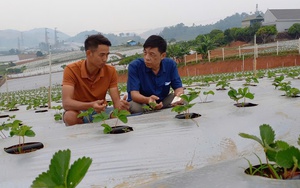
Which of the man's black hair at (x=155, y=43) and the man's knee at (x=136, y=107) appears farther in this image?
the man's knee at (x=136, y=107)

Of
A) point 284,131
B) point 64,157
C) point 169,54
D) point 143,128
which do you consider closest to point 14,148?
point 143,128

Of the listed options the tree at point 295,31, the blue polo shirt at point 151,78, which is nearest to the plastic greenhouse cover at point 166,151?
the blue polo shirt at point 151,78

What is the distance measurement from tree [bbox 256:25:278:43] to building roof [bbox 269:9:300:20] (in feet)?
47.1

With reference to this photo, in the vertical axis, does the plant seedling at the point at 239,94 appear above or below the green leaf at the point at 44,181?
above

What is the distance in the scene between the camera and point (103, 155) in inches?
61.7

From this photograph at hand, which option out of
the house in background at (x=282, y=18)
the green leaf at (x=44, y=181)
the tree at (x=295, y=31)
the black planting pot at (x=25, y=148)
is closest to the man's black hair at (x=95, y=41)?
the black planting pot at (x=25, y=148)

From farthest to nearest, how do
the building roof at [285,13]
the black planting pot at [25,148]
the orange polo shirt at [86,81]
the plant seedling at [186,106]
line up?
the building roof at [285,13], the orange polo shirt at [86,81], the plant seedling at [186,106], the black planting pot at [25,148]

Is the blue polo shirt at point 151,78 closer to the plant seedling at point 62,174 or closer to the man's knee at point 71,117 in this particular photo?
the man's knee at point 71,117

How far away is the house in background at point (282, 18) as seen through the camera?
41531 millimetres

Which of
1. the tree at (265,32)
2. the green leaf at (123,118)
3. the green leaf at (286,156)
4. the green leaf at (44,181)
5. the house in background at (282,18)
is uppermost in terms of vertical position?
the house in background at (282,18)

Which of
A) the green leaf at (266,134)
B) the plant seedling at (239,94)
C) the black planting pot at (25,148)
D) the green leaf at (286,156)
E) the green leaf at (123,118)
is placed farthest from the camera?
the plant seedling at (239,94)

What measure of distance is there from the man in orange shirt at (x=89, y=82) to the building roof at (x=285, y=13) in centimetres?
4415

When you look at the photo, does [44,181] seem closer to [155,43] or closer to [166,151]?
[166,151]

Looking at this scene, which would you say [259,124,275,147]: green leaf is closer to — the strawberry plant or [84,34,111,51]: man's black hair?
the strawberry plant
